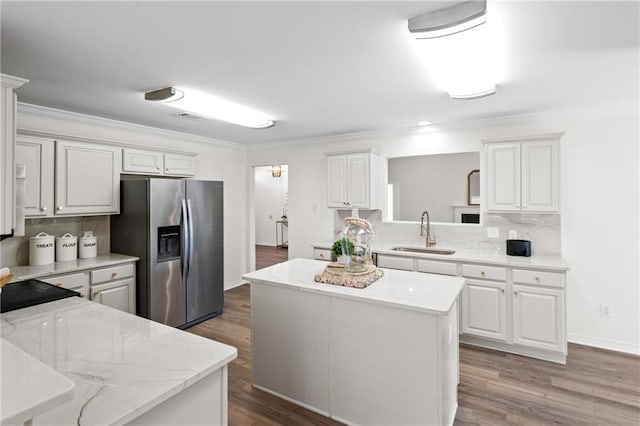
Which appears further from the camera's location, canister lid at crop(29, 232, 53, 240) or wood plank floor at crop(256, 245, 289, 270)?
wood plank floor at crop(256, 245, 289, 270)

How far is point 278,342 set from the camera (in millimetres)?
2480

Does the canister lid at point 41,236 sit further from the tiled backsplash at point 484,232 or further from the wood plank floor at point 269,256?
the wood plank floor at point 269,256

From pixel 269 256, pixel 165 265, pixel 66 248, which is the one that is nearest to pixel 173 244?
pixel 165 265

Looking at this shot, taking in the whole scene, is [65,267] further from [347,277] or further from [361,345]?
[361,345]

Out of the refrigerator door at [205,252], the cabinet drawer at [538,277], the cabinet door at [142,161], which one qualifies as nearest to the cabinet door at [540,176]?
the cabinet drawer at [538,277]

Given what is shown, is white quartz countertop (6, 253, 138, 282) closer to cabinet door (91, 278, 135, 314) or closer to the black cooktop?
cabinet door (91, 278, 135, 314)

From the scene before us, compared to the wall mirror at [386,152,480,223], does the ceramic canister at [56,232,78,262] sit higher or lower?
lower

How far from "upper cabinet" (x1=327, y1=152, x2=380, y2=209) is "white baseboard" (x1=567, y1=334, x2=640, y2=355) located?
2.52 meters

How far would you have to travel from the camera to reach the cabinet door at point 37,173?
2940mm

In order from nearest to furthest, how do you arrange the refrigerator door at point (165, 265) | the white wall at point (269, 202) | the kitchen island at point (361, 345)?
the kitchen island at point (361, 345) < the refrigerator door at point (165, 265) < the white wall at point (269, 202)

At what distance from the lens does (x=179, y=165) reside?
14.0ft

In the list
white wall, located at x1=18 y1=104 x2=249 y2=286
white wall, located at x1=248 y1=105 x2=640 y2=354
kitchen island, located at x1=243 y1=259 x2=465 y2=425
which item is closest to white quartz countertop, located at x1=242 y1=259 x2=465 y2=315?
kitchen island, located at x1=243 y1=259 x2=465 y2=425

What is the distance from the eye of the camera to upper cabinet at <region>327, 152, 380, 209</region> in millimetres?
4266

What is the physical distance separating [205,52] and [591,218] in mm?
3837
